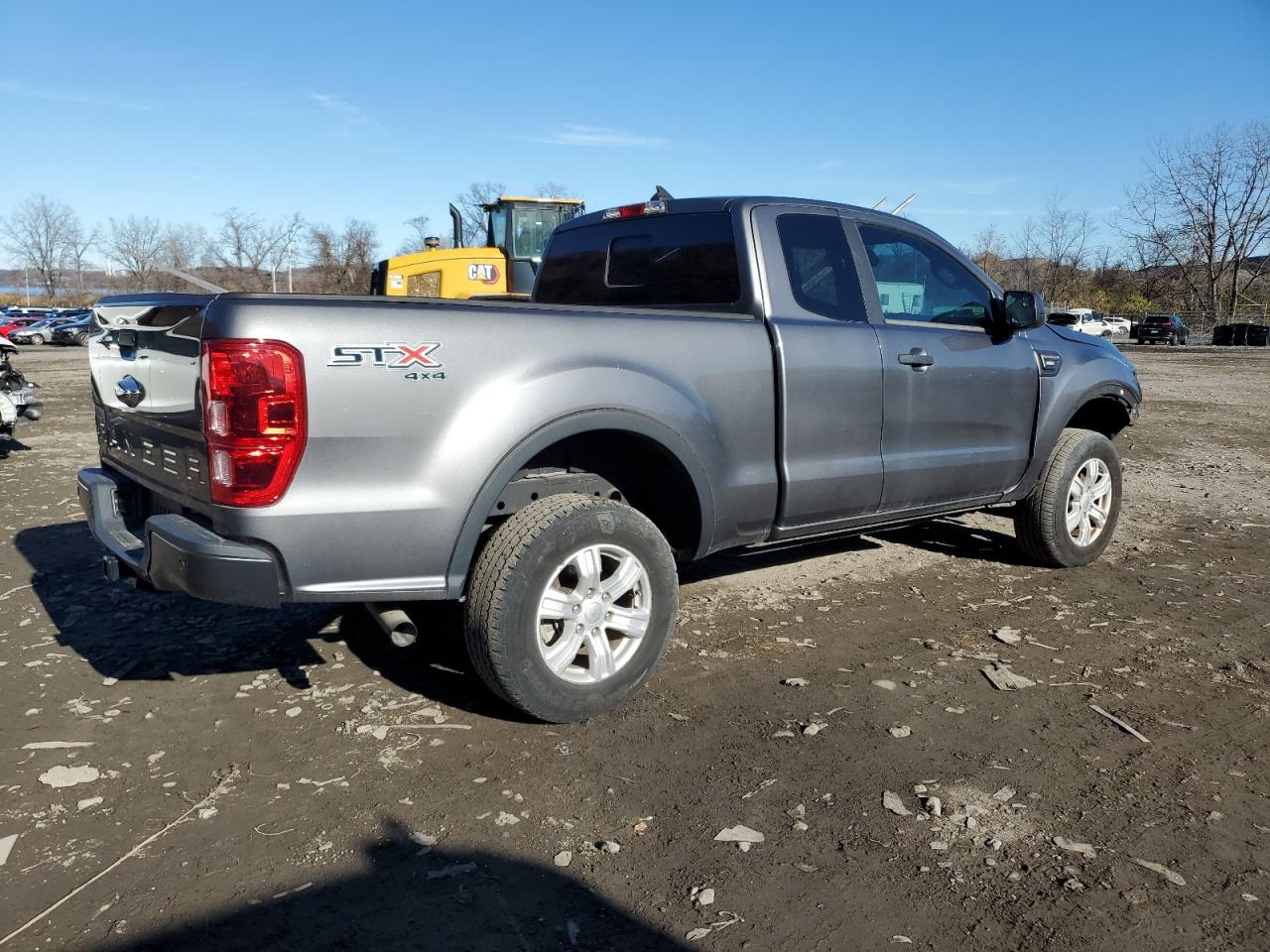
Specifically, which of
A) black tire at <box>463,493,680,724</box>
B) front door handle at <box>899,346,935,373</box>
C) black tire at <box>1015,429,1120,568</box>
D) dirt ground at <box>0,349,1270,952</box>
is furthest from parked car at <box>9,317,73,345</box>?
black tire at <box>463,493,680,724</box>

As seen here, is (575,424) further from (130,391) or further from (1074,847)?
(1074,847)

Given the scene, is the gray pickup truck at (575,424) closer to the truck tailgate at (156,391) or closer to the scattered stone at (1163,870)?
the truck tailgate at (156,391)

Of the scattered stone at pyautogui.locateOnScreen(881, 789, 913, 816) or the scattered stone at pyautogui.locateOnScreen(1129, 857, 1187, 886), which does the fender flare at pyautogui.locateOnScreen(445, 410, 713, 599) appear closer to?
the scattered stone at pyautogui.locateOnScreen(881, 789, 913, 816)

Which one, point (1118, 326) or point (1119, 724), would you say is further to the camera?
point (1118, 326)

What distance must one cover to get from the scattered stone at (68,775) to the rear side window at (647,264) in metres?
2.83

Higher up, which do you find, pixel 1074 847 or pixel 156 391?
pixel 156 391

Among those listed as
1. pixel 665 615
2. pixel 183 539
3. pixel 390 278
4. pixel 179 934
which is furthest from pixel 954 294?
pixel 390 278

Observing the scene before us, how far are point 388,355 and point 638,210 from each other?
83.8 inches

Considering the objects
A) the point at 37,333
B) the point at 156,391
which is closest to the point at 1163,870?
the point at 156,391

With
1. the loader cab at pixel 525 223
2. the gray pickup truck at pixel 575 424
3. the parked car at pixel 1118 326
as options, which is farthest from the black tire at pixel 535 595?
the parked car at pixel 1118 326

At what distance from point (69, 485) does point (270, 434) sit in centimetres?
650

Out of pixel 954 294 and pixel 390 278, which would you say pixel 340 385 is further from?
pixel 390 278

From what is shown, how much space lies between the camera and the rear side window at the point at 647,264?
4.39 metres

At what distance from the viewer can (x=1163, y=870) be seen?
268 cm
